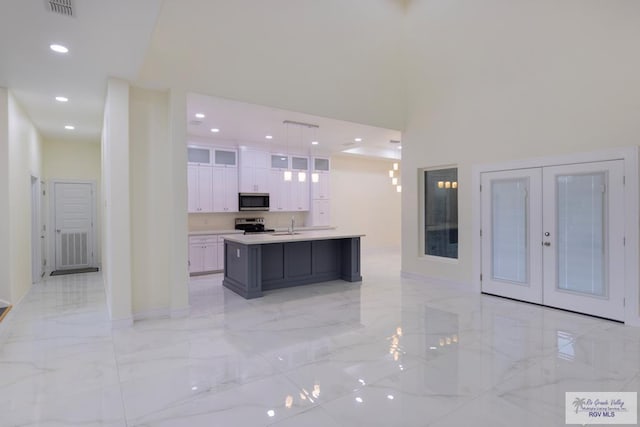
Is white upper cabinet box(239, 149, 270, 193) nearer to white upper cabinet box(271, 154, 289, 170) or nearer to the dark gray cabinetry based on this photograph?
white upper cabinet box(271, 154, 289, 170)

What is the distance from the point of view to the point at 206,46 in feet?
14.9

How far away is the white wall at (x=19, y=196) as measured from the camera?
4.53 meters

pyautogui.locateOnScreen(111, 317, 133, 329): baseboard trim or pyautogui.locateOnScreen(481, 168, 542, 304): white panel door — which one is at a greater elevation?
pyautogui.locateOnScreen(481, 168, 542, 304): white panel door

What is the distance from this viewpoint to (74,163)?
7.58 meters

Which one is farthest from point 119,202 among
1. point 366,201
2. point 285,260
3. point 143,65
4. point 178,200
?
point 366,201

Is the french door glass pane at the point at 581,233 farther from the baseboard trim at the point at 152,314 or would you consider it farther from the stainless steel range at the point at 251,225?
the stainless steel range at the point at 251,225

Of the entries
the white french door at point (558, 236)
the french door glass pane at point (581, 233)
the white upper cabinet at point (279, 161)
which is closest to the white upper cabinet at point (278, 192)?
the white upper cabinet at point (279, 161)

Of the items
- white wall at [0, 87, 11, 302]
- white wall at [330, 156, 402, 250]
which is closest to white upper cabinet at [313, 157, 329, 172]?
white wall at [330, 156, 402, 250]

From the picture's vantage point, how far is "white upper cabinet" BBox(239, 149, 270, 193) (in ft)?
25.6

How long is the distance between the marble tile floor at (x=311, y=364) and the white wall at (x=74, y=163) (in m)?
3.17

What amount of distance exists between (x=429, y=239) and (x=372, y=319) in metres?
2.70

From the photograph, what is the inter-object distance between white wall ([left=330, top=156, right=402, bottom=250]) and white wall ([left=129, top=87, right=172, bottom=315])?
586cm

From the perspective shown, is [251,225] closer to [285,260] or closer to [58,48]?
[285,260]

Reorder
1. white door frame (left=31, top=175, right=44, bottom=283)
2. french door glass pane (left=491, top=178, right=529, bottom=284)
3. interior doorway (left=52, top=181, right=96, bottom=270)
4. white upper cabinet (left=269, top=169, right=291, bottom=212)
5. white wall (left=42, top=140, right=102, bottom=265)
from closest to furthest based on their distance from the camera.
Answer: french door glass pane (left=491, top=178, right=529, bottom=284), white door frame (left=31, top=175, right=44, bottom=283), white wall (left=42, top=140, right=102, bottom=265), interior doorway (left=52, top=181, right=96, bottom=270), white upper cabinet (left=269, top=169, right=291, bottom=212)
